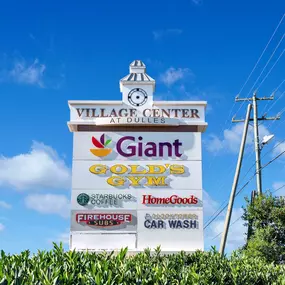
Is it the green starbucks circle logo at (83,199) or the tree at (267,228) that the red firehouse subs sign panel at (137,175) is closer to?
the green starbucks circle logo at (83,199)

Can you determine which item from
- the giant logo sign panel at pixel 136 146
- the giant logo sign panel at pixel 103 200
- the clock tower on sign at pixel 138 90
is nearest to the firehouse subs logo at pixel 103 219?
the giant logo sign panel at pixel 103 200

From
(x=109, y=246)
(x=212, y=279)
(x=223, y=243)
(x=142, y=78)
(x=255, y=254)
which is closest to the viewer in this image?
(x=212, y=279)

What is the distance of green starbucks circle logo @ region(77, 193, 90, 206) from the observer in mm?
15398

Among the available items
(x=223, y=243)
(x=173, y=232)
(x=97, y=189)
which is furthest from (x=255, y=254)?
(x=97, y=189)

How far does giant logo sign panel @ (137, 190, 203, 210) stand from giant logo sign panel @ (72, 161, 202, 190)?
0.17 m

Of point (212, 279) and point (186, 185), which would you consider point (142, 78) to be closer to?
point (186, 185)

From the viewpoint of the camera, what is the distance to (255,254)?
77.6 feet

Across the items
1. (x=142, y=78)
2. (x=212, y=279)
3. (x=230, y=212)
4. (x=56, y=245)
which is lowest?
(x=212, y=279)

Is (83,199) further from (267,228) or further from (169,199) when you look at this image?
(267,228)

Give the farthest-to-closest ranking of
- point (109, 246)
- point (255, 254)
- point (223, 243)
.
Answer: point (255, 254) → point (223, 243) → point (109, 246)

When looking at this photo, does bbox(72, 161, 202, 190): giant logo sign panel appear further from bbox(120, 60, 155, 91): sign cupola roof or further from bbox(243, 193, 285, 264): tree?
bbox(243, 193, 285, 264): tree

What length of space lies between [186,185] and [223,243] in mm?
4766

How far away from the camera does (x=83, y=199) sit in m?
15.4

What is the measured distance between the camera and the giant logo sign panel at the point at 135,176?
15.5 metres
